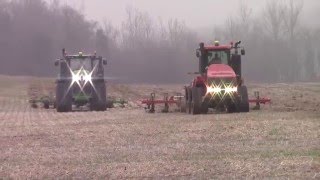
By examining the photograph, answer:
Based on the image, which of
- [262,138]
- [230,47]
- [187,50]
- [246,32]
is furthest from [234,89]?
[246,32]

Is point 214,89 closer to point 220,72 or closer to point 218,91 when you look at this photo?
point 218,91

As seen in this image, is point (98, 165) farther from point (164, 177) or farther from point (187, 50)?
point (187, 50)

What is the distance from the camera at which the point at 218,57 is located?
71.8 feet

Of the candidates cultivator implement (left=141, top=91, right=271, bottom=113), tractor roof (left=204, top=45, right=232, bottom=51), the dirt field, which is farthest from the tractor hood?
the dirt field

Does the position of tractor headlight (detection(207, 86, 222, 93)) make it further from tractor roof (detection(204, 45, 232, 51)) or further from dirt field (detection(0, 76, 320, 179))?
dirt field (detection(0, 76, 320, 179))

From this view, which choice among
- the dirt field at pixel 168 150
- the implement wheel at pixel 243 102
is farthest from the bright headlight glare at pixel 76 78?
the dirt field at pixel 168 150

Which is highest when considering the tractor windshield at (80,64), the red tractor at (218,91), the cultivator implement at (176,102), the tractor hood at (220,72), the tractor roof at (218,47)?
the tractor roof at (218,47)

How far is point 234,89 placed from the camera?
66.4 ft

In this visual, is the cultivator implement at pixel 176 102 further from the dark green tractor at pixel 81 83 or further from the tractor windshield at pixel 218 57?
the dark green tractor at pixel 81 83

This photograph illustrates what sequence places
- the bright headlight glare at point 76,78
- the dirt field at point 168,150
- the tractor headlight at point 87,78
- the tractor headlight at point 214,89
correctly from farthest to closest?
the tractor headlight at point 87,78 < the bright headlight glare at point 76,78 < the tractor headlight at point 214,89 < the dirt field at point 168,150

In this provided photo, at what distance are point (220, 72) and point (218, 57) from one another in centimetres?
166

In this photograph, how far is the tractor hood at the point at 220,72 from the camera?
2018cm

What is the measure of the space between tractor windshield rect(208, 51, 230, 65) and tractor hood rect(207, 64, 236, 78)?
2.70ft

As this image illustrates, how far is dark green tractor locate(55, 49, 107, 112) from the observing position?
2580 centimetres
